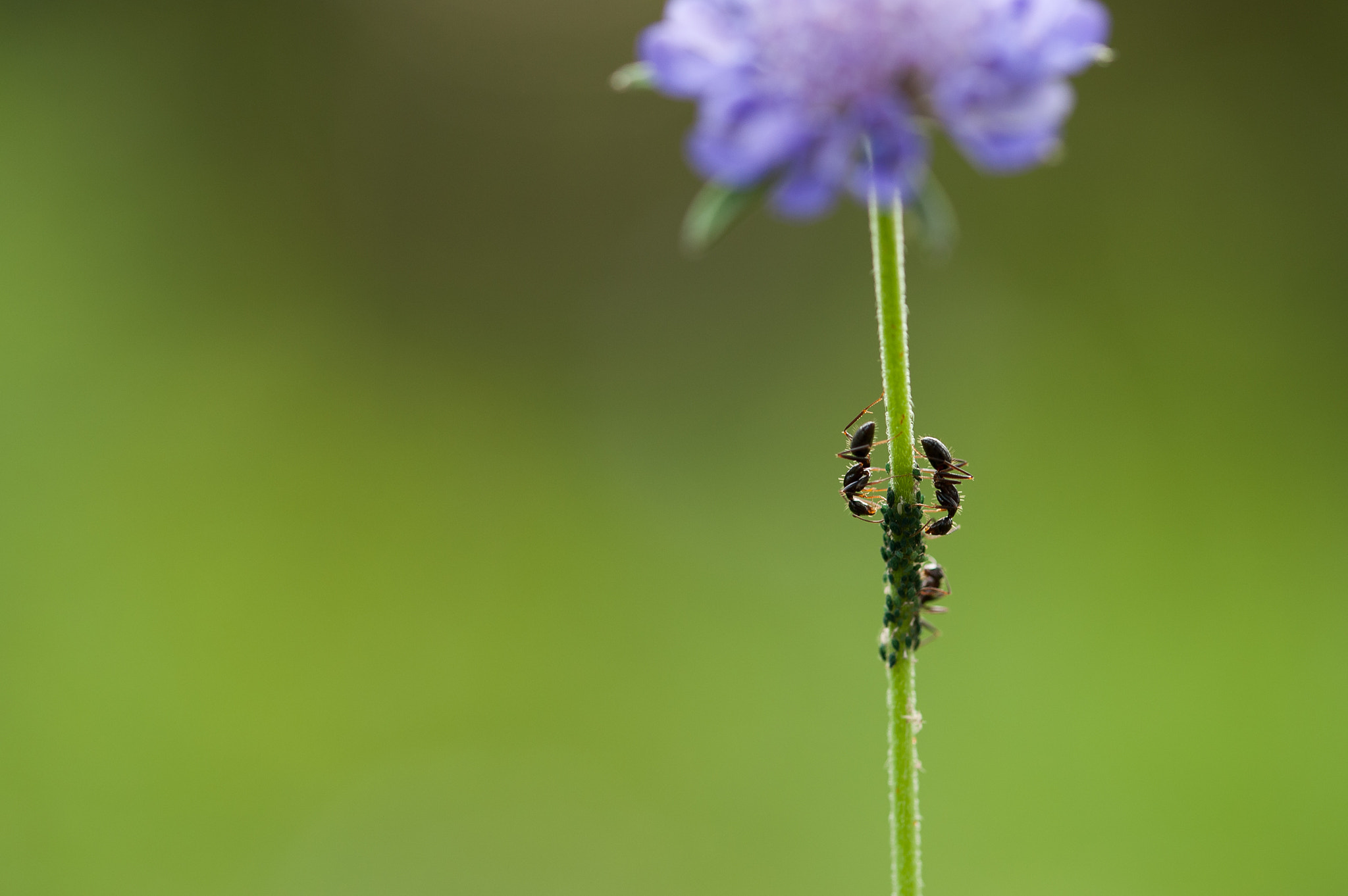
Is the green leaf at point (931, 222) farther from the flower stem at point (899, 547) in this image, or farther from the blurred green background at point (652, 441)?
the blurred green background at point (652, 441)

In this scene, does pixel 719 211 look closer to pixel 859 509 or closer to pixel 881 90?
pixel 881 90

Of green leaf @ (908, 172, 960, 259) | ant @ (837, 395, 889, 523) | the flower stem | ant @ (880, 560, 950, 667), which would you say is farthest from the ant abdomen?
green leaf @ (908, 172, 960, 259)

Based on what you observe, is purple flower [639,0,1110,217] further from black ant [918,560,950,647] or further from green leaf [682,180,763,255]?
black ant [918,560,950,647]

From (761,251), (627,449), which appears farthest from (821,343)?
(627,449)

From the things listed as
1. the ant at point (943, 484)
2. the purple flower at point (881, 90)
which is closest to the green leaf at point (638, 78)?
the purple flower at point (881, 90)

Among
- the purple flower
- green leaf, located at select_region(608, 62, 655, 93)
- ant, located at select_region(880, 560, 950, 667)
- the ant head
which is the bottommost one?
ant, located at select_region(880, 560, 950, 667)
